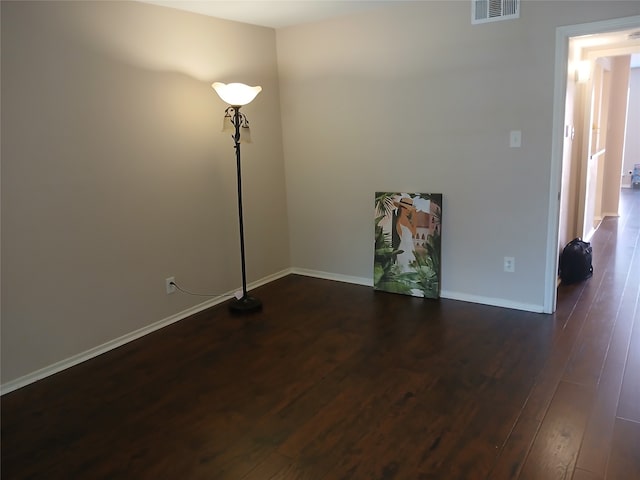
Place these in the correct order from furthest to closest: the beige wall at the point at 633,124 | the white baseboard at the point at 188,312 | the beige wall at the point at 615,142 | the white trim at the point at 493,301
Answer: the beige wall at the point at 633,124, the beige wall at the point at 615,142, the white trim at the point at 493,301, the white baseboard at the point at 188,312

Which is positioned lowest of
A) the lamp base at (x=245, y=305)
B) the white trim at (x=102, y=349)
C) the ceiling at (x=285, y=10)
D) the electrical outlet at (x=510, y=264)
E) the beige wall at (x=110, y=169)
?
the white trim at (x=102, y=349)

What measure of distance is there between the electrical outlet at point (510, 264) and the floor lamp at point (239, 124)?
1.93m

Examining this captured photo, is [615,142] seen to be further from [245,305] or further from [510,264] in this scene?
[245,305]

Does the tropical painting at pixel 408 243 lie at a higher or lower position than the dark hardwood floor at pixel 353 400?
higher

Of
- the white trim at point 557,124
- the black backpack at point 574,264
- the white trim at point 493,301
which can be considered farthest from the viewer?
the black backpack at point 574,264

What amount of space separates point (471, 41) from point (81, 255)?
3026mm

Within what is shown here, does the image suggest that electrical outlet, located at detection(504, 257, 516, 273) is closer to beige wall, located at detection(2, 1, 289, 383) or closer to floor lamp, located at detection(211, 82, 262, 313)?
floor lamp, located at detection(211, 82, 262, 313)

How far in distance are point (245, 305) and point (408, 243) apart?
1.42m

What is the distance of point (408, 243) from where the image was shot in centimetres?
395

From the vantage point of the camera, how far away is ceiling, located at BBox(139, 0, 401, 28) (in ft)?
10.9

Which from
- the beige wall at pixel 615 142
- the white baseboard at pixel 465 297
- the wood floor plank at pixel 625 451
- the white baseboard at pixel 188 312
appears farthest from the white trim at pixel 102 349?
the beige wall at pixel 615 142

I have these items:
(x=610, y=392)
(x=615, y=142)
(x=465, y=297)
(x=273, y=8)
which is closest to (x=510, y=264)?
(x=465, y=297)

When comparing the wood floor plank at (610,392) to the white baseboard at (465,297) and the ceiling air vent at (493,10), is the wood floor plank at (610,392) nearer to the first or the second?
the white baseboard at (465,297)

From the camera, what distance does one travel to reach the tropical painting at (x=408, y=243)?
383 centimetres
